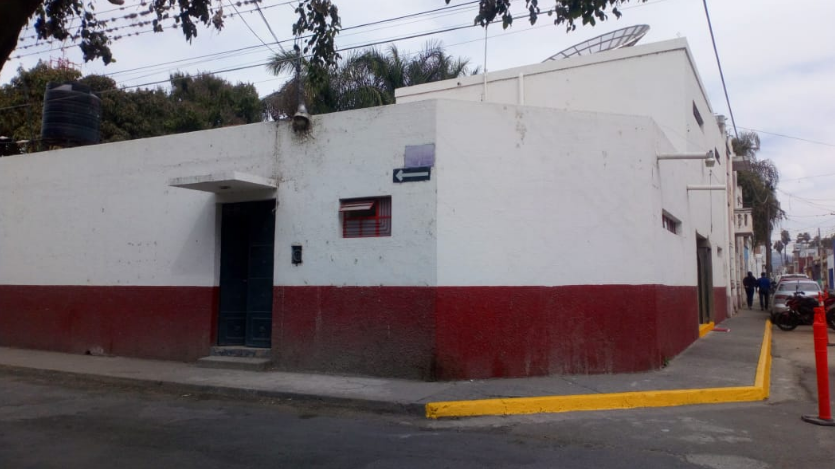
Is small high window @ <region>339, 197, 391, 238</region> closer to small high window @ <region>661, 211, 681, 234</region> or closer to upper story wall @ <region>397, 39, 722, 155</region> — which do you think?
small high window @ <region>661, 211, 681, 234</region>

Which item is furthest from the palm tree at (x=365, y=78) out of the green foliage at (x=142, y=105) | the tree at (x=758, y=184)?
the tree at (x=758, y=184)

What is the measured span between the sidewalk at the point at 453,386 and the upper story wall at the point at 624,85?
5584 mm

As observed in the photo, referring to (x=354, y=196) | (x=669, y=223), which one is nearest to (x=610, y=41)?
(x=669, y=223)

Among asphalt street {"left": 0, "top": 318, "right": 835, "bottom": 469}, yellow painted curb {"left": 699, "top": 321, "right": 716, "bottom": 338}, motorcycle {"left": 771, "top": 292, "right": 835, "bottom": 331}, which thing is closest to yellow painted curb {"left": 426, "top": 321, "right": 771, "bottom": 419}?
asphalt street {"left": 0, "top": 318, "right": 835, "bottom": 469}

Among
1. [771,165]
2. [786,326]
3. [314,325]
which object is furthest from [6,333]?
[771,165]

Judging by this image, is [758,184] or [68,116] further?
[758,184]

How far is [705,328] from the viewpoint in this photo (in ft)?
55.0

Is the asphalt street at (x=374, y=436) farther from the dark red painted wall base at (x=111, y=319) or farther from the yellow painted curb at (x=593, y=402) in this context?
the dark red painted wall base at (x=111, y=319)

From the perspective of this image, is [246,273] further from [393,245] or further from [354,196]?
[393,245]

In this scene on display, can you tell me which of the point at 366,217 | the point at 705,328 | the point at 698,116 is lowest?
the point at 705,328

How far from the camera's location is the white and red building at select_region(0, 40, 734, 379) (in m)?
9.37

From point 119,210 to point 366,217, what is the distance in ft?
17.2

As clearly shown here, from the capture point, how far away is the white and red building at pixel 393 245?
9367mm

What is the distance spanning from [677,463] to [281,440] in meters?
3.68
